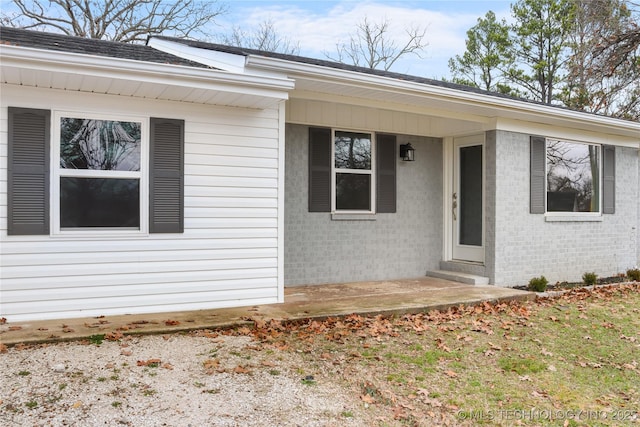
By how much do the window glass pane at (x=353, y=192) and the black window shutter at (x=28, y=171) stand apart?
13.1ft

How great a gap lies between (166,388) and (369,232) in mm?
4849

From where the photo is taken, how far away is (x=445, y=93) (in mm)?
6594

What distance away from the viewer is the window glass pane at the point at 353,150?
7621mm

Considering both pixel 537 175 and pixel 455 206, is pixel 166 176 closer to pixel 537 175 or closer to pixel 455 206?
pixel 455 206

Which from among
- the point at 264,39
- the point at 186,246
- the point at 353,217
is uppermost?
the point at 264,39

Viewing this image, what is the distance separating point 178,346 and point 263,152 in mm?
2482

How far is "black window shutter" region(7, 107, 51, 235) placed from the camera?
4730 mm

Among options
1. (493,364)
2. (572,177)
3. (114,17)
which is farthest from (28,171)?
(114,17)

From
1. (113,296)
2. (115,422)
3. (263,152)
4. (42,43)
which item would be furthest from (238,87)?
(115,422)

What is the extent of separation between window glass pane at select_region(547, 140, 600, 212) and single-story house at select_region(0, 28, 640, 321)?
0.04 m

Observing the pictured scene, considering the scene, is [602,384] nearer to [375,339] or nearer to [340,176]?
[375,339]

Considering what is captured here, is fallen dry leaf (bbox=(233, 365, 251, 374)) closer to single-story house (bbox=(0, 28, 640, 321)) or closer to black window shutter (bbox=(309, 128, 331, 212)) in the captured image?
single-story house (bbox=(0, 28, 640, 321))

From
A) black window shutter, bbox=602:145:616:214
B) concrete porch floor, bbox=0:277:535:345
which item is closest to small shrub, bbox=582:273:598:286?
black window shutter, bbox=602:145:616:214

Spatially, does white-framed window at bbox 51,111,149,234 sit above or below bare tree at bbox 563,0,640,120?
below
